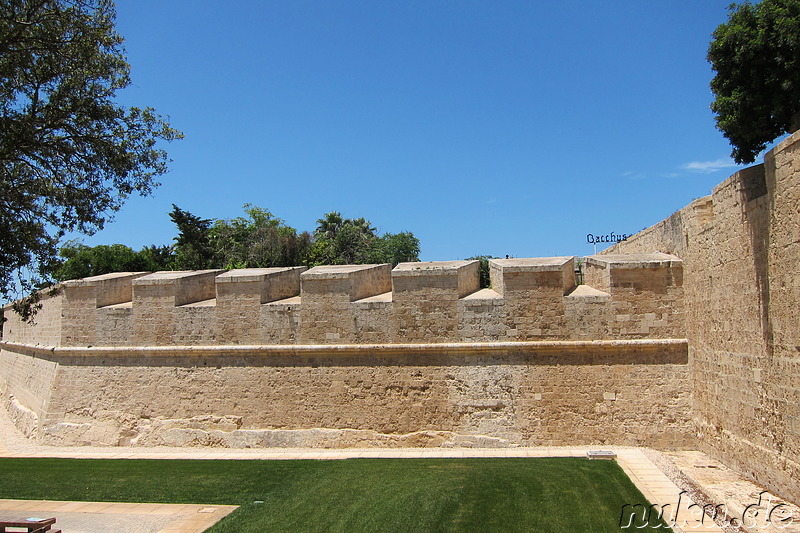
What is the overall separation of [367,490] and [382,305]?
3.38 metres

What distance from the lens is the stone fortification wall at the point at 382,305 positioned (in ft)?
29.1

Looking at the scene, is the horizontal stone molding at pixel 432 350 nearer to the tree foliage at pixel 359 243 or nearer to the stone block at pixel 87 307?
the stone block at pixel 87 307

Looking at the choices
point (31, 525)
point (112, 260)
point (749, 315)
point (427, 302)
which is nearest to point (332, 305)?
point (427, 302)

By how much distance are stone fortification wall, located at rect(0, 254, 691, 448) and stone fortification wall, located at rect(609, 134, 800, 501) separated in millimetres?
568

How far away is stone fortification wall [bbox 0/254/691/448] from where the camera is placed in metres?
8.81

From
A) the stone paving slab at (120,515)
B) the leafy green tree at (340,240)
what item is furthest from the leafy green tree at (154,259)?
the stone paving slab at (120,515)

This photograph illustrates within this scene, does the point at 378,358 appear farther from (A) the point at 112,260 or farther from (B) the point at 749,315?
(A) the point at 112,260

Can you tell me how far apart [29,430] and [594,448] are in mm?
10639

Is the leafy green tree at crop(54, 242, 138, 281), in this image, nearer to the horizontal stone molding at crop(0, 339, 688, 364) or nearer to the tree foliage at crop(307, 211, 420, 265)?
the tree foliage at crop(307, 211, 420, 265)

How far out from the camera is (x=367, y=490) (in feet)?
22.6

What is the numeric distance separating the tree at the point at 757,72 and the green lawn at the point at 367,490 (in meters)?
4.43

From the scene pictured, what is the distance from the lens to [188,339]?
1039 centimetres

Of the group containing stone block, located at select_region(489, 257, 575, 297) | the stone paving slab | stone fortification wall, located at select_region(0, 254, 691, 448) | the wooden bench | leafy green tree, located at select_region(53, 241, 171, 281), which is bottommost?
the stone paving slab

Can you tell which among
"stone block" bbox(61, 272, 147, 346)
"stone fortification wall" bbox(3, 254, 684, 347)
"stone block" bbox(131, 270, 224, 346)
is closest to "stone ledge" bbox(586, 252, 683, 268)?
"stone fortification wall" bbox(3, 254, 684, 347)
